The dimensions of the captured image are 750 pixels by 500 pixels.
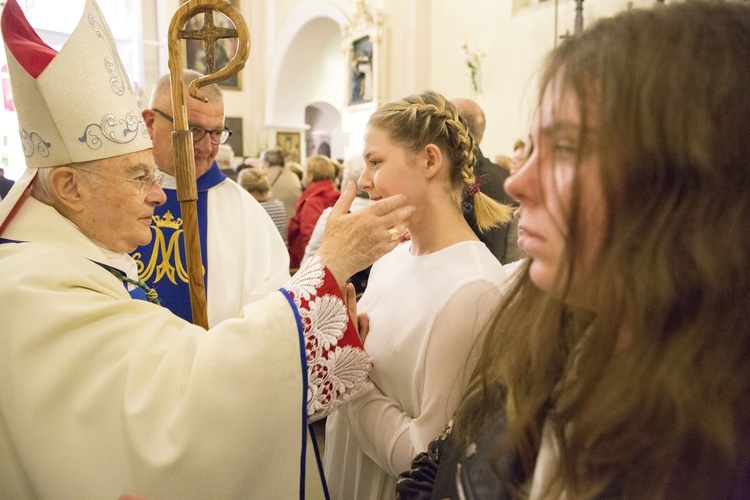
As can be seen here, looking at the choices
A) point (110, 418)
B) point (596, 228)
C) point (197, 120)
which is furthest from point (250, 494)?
point (197, 120)

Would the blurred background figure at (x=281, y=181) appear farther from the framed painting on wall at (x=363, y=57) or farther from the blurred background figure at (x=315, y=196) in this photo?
the framed painting on wall at (x=363, y=57)

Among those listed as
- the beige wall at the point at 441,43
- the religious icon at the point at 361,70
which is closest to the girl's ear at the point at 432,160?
the beige wall at the point at 441,43

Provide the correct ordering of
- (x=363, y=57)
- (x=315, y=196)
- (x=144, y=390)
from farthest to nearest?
(x=363, y=57) → (x=315, y=196) → (x=144, y=390)

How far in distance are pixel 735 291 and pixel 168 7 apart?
13819mm

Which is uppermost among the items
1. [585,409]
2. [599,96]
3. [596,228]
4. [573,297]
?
[599,96]

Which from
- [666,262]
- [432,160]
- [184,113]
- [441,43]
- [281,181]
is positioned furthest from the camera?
[441,43]

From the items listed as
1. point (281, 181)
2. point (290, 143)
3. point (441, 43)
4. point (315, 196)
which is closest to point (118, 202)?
point (315, 196)

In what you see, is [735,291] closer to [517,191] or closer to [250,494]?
[517,191]

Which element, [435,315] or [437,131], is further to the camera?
[437,131]

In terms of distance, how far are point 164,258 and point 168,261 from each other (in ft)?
0.07

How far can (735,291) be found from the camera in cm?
72

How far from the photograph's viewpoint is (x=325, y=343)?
1.30m

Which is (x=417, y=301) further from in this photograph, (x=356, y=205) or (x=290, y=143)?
(x=290, y=143)

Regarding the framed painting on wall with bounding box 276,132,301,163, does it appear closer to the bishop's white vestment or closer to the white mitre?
the white mitre
